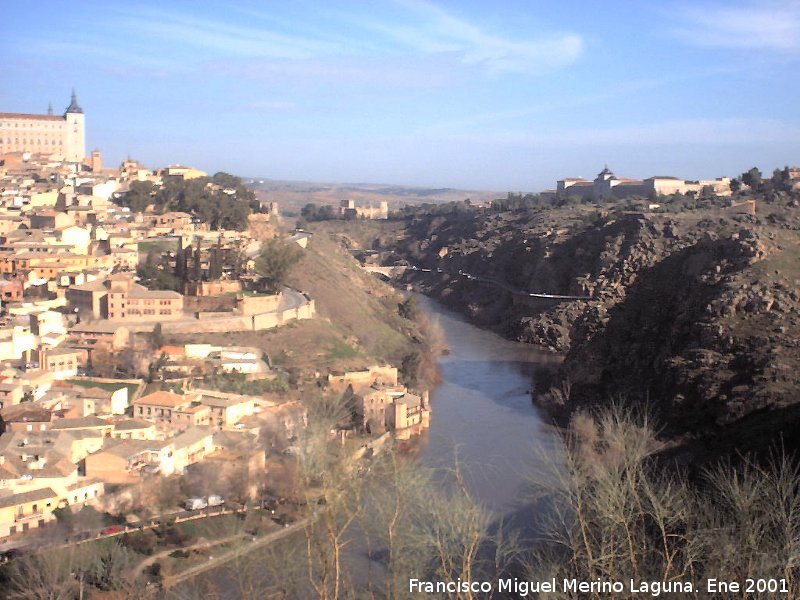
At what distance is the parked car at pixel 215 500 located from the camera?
Result: 14322 mm

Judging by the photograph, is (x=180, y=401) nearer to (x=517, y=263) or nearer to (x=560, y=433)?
(x=560, y=433)

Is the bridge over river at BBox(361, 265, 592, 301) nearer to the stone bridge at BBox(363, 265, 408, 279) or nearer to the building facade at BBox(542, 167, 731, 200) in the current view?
the stone bridge at BBox(363, 265, 408, 279)

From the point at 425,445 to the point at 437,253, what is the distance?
32.1m

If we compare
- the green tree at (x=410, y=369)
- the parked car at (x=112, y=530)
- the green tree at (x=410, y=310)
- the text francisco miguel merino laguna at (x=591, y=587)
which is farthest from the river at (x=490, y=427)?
the text francisco miguel merino laguna at (x=591, y=587)

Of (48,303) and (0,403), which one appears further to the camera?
(48,303)

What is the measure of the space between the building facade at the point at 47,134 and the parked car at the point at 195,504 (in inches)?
1076

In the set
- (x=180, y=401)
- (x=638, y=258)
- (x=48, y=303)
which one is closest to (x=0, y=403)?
(x=180, y=401)

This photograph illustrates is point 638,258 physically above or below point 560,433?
above

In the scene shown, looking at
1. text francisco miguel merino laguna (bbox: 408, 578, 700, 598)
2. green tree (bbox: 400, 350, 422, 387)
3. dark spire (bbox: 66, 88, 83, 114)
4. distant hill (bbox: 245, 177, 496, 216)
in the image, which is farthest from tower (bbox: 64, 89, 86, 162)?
distant hill (bbox: 245, 177, 496, 216)

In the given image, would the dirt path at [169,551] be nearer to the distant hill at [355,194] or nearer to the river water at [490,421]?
the river water at [490,421]

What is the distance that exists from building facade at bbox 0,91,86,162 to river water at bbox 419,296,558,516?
17.4 meters

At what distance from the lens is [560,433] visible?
63.1 feet

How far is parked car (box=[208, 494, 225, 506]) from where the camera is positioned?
1432 cm

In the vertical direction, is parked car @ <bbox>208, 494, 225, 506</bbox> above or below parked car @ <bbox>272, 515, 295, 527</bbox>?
above
